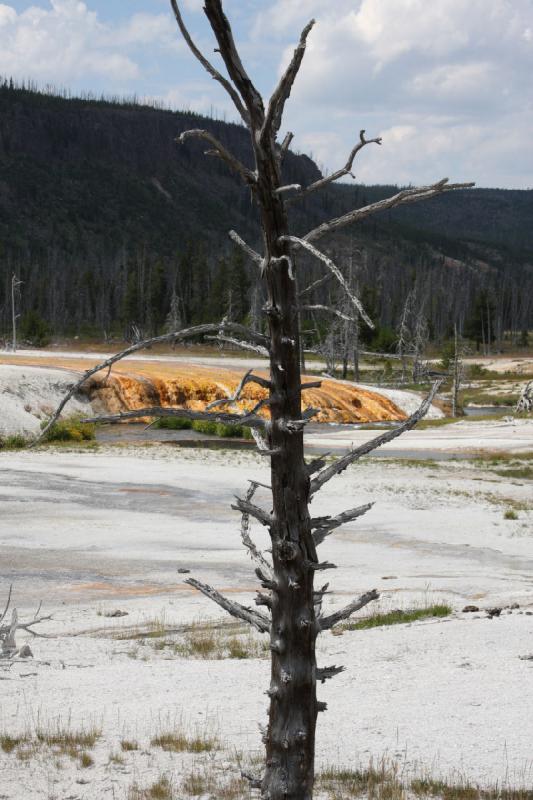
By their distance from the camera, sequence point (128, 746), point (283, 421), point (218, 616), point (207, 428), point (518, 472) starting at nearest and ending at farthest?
point (283, 421) < point (128, 746) < point (218, 616) < point (518, 472) < point (207, 428)

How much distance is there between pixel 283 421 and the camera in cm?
486

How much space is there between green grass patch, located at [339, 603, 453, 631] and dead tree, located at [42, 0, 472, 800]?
27.0ft

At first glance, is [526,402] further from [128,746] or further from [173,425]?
[128,746]

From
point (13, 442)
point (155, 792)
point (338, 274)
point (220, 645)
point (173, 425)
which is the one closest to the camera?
point (338, 274)

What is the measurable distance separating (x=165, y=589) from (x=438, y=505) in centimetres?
1154

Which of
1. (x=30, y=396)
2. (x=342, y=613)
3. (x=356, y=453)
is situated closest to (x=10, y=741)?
(x=342, y=613)

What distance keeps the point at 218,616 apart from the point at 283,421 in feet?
32.9

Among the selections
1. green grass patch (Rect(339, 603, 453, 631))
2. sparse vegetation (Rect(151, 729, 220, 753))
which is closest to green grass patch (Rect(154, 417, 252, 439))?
green grass patch (Rect(339, 603, 453, 631))

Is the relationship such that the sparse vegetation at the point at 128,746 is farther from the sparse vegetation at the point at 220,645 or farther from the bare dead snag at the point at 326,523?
the bare dead snag at the point at 326,523

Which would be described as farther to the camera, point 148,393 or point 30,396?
point 148,393

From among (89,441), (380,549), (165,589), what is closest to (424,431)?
(89,441)

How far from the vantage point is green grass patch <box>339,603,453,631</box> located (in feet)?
43.9

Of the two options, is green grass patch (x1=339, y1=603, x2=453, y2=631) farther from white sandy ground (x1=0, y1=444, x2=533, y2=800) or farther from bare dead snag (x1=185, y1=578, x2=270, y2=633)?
bare dead snag (x1=185, y1=578, x2=270, y2=633)

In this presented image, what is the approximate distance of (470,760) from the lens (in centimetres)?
805
